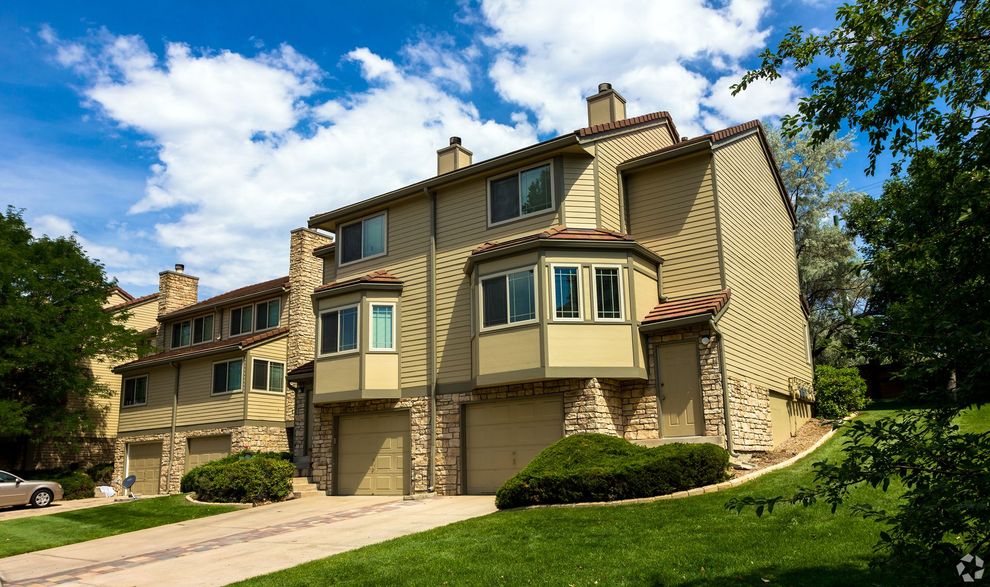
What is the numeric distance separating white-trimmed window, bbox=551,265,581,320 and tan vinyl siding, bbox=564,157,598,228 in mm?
1686

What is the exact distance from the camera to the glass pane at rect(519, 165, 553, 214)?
1931cm

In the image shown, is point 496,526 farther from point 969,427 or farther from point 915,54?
point 969,427

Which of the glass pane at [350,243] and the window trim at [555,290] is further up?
the glass pane at [350,243]

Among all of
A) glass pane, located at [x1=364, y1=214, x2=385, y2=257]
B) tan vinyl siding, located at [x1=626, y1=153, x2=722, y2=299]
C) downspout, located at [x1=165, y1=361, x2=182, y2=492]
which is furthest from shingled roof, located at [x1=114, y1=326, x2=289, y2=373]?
A: tan vinyl siding, located at [x1=626, y1=153, x2=722, y2=299]

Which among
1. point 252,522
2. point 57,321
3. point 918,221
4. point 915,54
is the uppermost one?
point 57,321

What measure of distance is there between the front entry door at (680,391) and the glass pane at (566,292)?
223 cm

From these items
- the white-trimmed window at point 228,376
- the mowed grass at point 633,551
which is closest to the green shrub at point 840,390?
the mowed grass at point 633,551

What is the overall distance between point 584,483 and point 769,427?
309 inches

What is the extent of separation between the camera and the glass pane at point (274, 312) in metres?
31.2

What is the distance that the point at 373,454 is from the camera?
21.1m

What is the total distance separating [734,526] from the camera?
1014 centimetres

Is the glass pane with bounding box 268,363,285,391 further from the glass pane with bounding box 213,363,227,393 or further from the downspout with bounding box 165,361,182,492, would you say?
the downspout with bounding box 165,361,182,492

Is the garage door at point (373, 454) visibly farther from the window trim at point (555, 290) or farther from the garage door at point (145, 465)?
the garage door at point (145, 465)

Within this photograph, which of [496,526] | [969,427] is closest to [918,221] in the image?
[496,526]
